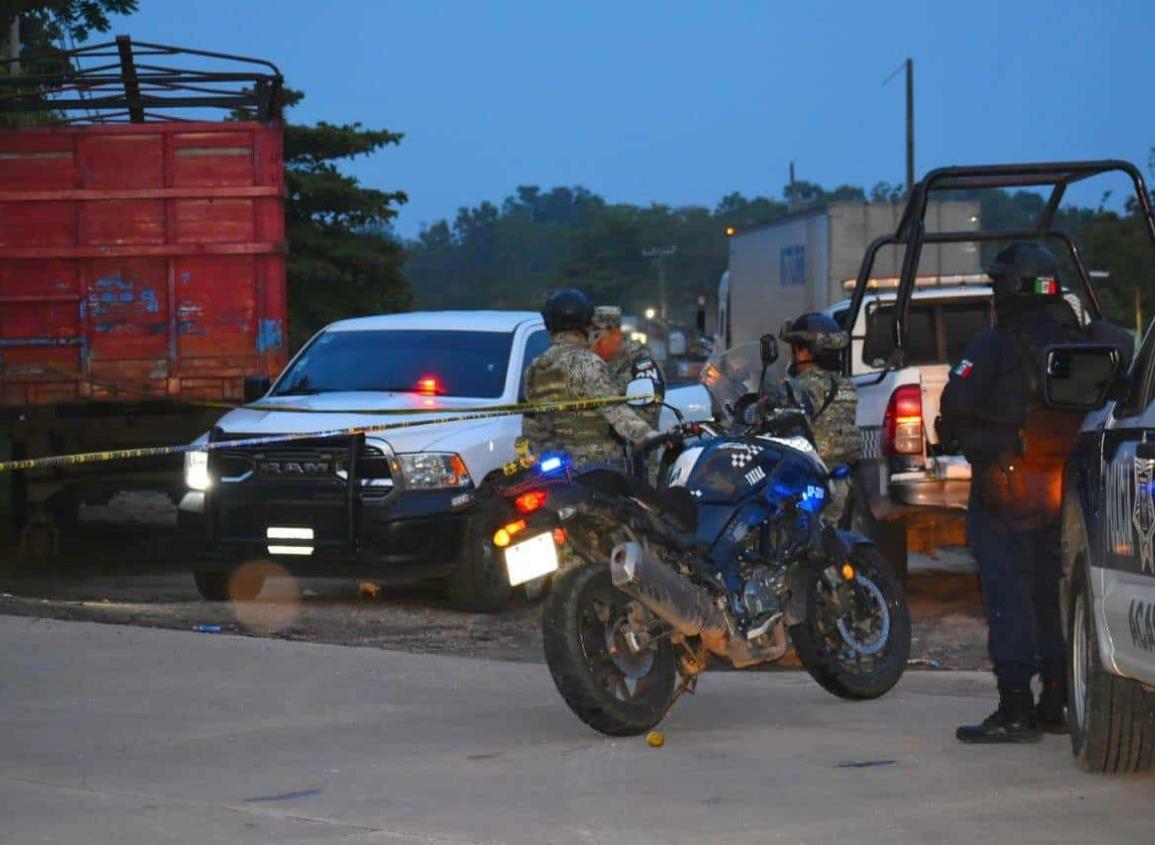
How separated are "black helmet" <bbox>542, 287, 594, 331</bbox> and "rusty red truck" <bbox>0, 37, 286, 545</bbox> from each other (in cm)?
616

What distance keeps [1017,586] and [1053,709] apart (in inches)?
20.2

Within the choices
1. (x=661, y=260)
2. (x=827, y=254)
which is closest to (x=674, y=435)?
(x=827, y=254)

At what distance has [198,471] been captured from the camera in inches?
490

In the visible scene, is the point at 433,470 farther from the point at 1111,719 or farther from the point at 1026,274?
the point at 1111,719

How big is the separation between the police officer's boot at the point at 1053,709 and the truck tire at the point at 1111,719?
0.77 meters

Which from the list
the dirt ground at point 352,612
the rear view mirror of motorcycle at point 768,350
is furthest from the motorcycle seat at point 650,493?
the dirt ground at point 352,612

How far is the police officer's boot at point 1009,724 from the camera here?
25.6ft

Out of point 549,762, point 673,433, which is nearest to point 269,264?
point 673,433

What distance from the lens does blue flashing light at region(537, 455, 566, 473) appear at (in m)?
7.97

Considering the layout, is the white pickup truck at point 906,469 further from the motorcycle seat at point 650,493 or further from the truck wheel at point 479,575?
the motorcycle seat at point 650,493

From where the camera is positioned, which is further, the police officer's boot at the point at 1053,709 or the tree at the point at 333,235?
the tree at the point at 333,235

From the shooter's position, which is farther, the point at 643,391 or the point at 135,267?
the point at 135,267

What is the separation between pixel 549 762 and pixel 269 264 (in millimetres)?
8697

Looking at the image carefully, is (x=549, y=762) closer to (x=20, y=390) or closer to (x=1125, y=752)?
(x=1125, y=752)
